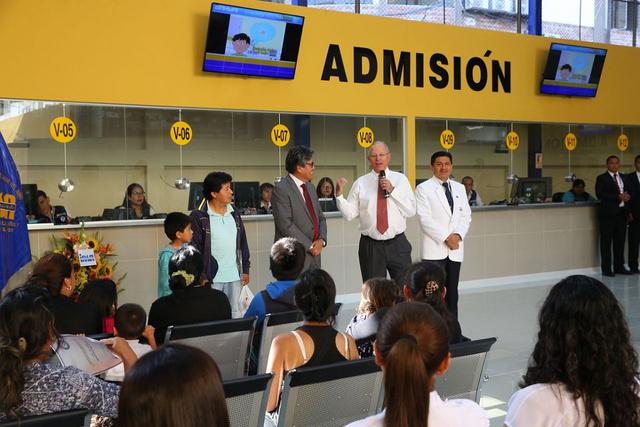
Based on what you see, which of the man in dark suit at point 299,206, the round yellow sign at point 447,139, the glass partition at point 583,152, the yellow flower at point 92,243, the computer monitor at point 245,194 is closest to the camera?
the man in dark suit at point 299,206

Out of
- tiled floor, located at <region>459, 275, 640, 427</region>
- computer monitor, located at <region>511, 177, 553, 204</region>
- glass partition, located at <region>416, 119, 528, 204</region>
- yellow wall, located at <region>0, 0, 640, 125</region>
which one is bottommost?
tiled floor, located at <region>459, 275, 640, 427</region>

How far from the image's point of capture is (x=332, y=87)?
8.63 m

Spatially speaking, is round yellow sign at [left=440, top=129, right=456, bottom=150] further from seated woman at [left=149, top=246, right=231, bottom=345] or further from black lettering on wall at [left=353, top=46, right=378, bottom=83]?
seated woman at [left=149, top=246, right=231, bottom=345]

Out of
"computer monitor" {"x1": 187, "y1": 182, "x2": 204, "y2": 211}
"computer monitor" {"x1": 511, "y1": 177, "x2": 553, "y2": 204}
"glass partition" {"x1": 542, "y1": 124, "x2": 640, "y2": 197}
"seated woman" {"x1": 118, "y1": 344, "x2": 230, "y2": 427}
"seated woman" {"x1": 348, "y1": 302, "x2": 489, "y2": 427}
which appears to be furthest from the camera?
"glass partition" {"x1": 542, "y1": 124, "x2": 640, "y2": 197}

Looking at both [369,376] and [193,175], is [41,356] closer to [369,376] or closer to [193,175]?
[369,376]

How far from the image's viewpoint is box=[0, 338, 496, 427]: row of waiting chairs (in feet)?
7.88

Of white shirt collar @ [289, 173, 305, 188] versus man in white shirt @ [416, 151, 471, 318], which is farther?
man in white shirt @ [416, 151, 471, 318]

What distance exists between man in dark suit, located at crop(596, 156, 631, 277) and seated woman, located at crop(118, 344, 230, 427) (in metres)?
10.0

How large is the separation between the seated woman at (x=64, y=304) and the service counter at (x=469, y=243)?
11.3 ft

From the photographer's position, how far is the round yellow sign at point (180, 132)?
28.1ft

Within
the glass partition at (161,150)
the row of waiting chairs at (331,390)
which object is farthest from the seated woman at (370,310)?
the glass partition at (161,150)

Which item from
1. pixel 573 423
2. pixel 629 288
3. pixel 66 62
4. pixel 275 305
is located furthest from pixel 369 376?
pixel 629 288

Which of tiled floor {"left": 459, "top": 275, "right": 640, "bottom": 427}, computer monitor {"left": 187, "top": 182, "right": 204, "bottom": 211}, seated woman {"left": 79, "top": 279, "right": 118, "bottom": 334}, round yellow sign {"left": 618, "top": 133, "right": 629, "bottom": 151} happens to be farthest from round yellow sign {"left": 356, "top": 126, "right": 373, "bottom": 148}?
A: seated woman {"left": 79, "top": 279, "right": 118, "bottom": 334}

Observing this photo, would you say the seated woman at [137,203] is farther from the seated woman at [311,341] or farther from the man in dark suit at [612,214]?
the man in dark suit at [612,214]
